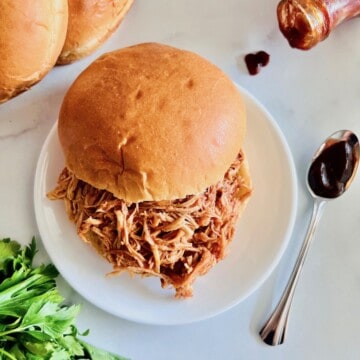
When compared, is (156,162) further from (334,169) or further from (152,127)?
(334,169)

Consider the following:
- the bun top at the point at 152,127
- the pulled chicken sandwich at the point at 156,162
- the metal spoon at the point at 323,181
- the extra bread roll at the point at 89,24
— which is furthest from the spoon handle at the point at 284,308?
the extra bread roll at the point at 89,24

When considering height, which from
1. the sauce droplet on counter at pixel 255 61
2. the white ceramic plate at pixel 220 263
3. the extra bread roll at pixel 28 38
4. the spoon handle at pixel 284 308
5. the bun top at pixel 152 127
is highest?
the extra bread roll at pixel 28 38

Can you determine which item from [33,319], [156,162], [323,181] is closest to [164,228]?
[156,162]

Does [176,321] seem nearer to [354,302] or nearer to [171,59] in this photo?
[354,302]

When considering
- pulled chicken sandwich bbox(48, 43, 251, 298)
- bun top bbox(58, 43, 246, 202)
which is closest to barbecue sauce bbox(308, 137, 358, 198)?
pulled chicken sandwich bbox(48, 43, 251, 298)

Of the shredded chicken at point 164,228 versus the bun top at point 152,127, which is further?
the shredded chicken at point 164,228

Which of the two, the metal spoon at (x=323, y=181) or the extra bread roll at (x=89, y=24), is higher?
the extra bread roll at (x=89, y=24)

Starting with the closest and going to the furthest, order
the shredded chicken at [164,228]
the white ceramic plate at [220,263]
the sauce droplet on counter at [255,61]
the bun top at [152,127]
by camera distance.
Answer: the bun top at [152,127] < the shredded chicken at [164,228] < the white ceramic plate at [220,263] < the sauce droplet on counter at [255,61]

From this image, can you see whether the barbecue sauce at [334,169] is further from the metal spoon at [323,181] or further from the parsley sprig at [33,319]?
the parsley sprig at [33,319]

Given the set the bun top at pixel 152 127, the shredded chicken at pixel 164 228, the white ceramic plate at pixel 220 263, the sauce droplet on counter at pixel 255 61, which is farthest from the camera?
the sauce droplet on counter at pixel 255 61
